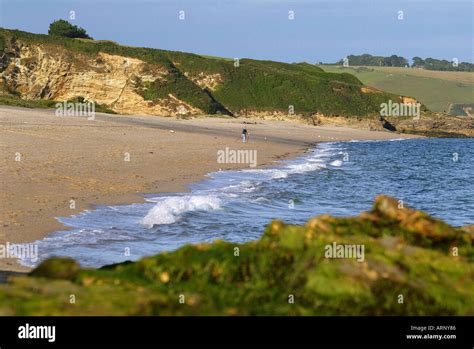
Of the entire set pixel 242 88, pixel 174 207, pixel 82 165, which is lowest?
pixel 174 207

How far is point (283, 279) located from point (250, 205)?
15883mm

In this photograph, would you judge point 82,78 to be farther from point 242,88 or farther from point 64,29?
point 242,88

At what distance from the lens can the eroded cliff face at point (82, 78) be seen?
246 ft

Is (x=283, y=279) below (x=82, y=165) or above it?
above

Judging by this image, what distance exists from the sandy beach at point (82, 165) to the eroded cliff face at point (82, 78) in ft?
90.1

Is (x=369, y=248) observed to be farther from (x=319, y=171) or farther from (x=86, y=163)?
(x=319, y=171)

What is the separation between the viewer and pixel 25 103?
61.5 m

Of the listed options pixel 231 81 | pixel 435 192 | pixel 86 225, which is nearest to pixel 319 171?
pixel 435 192

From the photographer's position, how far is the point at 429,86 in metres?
184

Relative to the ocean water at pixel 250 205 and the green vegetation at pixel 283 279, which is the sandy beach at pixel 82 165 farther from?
the green vegetation at pixel 283 279

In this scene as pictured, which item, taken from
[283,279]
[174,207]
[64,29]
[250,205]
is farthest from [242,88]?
[283,279]

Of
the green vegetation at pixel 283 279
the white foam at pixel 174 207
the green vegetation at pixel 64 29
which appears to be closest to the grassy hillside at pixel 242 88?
the green vegetation at pixel 64 29

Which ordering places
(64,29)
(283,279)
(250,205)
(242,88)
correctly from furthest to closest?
(242,88) < (64,29) < (250,205) < (283,279)

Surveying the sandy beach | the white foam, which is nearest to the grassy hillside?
the sandy beach
